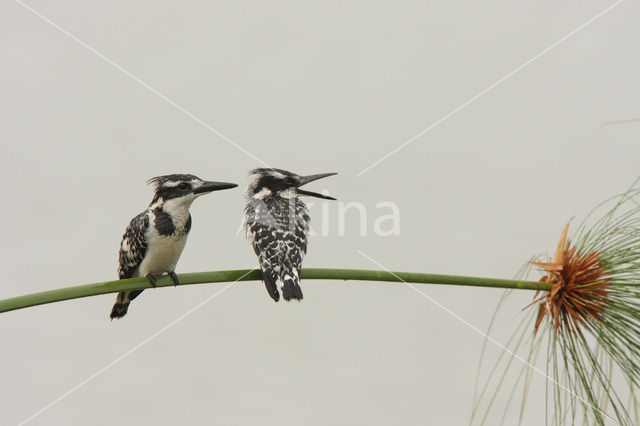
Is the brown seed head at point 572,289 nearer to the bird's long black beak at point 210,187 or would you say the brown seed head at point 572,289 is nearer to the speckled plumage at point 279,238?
the speckled plumage at point 279,238

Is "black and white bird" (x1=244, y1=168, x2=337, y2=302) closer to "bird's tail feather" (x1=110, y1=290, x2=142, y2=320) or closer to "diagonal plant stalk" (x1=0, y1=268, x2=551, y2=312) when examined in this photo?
"diagonal plant stalk" (x1=0, y1=268, x2=551, y2=312)

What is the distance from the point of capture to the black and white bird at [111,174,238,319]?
294 cm

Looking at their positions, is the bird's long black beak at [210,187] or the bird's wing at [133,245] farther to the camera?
the bird's wing at [133,245]

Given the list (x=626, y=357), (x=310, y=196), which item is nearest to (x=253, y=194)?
(x=310, y=196)

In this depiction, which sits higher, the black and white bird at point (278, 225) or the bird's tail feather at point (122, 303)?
the black and white bird at point (278, 225)

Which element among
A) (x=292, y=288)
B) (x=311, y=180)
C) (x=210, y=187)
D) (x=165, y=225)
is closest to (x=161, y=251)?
(x=165, y=225)

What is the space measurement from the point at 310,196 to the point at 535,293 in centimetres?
124

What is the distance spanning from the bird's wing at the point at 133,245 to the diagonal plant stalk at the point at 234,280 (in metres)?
0.66

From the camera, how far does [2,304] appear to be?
1847 mm

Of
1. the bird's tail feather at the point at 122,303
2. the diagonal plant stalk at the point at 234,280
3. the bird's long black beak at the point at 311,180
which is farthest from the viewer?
the bird's tail feather at the point at 122,303

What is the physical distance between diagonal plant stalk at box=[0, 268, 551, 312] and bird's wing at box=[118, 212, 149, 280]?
25.8 inches

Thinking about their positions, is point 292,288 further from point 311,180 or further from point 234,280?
point 311,180

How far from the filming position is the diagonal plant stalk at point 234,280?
188 centimetres

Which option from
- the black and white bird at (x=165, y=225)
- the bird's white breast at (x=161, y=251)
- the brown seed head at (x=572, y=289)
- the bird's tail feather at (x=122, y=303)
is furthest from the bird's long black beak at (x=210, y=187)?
the brown seed head at (x=572, y=289)
